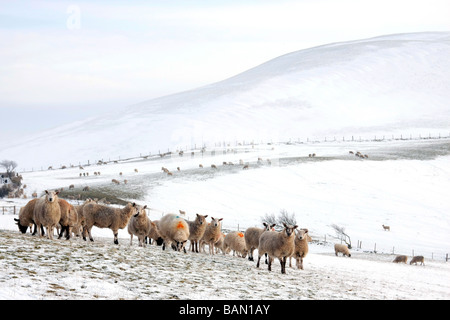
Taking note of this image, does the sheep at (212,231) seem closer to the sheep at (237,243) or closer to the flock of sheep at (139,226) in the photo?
the flock of sheep at (139,226)

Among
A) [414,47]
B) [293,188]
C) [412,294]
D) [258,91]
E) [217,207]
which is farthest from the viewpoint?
[414,47]

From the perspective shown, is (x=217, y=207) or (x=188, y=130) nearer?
(x=217, y=207)

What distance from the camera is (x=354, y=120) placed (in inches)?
5842

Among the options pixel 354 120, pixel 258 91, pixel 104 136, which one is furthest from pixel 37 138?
pixel 354 120

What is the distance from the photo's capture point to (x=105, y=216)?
20.7m

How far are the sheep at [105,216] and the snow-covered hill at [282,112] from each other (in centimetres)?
10766

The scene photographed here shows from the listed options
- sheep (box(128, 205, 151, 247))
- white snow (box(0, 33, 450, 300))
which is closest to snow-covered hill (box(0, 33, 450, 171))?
white snow (box(0, 33, 450, 300))

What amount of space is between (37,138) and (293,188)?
4748 inches

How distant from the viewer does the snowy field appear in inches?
496

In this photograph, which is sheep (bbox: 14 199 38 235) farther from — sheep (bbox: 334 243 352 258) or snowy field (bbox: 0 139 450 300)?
sheep (bbox: 334 243 352 258)

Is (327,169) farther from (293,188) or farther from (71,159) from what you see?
(71,159)

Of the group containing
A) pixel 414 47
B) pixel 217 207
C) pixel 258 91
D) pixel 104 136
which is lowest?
pixel 217 207

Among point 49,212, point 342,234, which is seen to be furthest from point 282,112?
point 49,212

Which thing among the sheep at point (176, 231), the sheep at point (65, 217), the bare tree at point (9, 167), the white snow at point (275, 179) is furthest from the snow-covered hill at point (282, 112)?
the sheep at point (65, 217)
